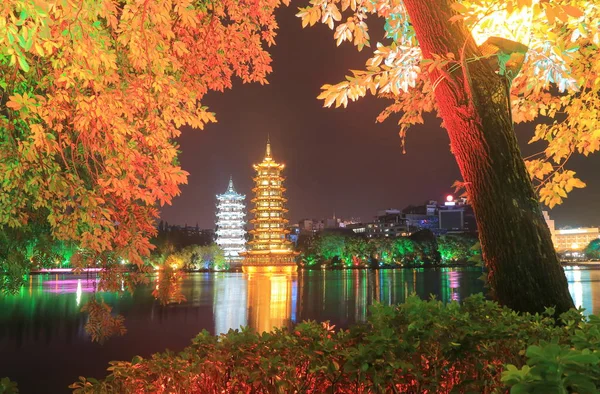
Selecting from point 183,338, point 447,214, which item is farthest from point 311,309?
point 447,214

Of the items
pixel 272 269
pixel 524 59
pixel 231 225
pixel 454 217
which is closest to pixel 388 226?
pixel 454 217

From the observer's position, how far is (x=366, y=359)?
2877 mm

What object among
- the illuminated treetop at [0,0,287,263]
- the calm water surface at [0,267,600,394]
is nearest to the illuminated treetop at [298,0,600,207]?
the illuminated treetop at [0,0,287,263]

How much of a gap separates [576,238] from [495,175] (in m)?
181

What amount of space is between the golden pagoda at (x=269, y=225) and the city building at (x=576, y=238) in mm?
115215

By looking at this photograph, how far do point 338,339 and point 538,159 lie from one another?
170 inches

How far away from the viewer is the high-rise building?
332 feet

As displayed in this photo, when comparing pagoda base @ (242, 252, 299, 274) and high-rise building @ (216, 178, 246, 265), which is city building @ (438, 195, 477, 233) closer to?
high-rise building @ (216, 178, 246, 265)

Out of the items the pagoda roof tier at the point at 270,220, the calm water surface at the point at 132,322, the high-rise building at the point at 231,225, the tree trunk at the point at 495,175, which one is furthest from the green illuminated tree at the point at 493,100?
the high-rise building at the point at 231,225

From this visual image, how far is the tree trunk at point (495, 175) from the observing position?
3990 mm

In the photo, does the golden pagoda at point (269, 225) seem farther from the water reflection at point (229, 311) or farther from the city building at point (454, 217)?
the city building at point (454, 217)

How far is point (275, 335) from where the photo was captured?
11.5ft

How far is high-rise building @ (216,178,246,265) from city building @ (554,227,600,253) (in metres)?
108

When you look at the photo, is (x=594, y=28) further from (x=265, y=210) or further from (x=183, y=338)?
(x=265, y=210)
